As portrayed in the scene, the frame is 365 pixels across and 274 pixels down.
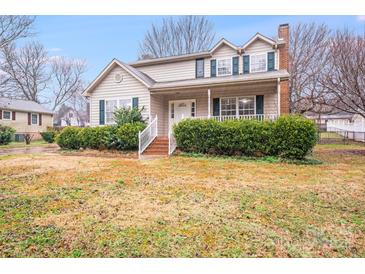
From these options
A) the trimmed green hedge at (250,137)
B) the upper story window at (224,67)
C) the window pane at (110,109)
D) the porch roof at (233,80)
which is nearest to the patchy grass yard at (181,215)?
the trimmed green hedge at (250,137)

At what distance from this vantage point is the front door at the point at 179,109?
13.3m

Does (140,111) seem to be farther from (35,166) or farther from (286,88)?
(286,88)

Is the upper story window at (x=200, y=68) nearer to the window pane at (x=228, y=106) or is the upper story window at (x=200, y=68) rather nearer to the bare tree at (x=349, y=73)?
the window pane at (x=228, y=106)

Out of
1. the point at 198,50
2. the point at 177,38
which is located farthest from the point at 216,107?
the point at 177,38

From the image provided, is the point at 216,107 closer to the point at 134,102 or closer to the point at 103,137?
the point at 134,102

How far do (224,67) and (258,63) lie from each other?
1.85 metres

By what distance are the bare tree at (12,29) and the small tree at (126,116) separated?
9.81 meters

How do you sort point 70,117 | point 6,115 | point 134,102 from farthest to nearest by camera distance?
point 70,117, point 6,115, point 134,102

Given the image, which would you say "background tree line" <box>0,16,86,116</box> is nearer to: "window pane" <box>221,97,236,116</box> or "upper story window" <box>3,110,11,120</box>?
"upper story window" <box>3,110,11,120</box>

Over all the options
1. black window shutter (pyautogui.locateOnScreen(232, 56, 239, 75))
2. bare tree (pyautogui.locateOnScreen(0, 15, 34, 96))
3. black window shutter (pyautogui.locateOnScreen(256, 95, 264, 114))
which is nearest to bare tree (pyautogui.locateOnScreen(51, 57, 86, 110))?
bare tree (pyautogui.locateOnScreen(0, 15, 34, 96))

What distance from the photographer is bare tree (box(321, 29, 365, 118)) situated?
9.73m

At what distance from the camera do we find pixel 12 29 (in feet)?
53.9

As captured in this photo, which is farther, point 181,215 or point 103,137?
point 103,137

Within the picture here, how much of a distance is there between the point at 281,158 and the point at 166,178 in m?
4.85
